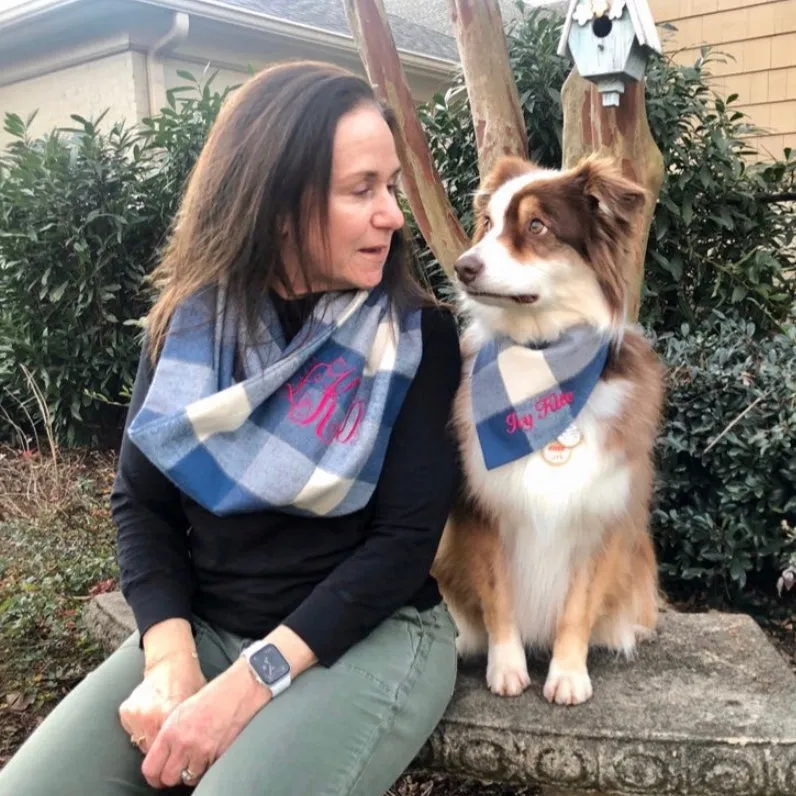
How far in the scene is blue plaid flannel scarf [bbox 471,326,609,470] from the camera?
6.47ft

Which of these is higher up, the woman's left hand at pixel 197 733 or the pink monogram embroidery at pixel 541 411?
the pink monogram embroidery at pixel 541 411

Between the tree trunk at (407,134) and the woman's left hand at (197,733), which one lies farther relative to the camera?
the tree trunk at (407,134)

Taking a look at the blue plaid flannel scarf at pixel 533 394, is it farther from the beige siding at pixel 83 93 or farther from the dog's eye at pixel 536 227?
the beige siding at pixel 83 93

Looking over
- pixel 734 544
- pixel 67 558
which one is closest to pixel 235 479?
pixel 734 544

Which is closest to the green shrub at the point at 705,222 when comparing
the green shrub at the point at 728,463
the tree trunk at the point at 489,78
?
the green shrub at the point at 728,463

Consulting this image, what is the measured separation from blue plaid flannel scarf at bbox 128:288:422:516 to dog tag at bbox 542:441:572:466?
37 centimetres

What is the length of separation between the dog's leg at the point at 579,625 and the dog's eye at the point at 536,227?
0.73 m

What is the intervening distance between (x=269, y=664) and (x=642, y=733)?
0.78 metres

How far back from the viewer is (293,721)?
1.56 m

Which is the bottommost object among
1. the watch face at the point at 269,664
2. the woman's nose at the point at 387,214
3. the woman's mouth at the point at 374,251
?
the watch face at the point at 269,664

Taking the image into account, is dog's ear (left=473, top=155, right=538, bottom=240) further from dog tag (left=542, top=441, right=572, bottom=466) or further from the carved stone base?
the carved stone base

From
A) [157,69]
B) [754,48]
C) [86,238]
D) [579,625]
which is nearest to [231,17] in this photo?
[157,69]

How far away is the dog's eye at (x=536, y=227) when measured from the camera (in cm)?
204

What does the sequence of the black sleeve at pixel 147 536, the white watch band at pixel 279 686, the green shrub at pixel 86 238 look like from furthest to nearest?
the green shrub at pixel 86 238
the black sleeve at pixel 147 536
the white watch band at pixel 279 686
